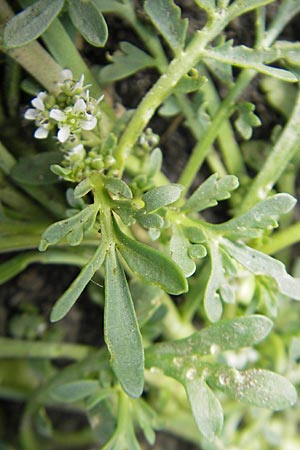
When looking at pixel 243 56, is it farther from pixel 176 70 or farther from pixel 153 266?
pixel 153 266

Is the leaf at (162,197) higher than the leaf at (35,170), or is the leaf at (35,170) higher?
the leaf at (162,197)

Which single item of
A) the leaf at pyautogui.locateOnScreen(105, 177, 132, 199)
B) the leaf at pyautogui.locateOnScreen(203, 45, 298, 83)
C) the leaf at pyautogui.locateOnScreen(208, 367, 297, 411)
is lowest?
the leaf at pyautogui.locateOnScreen(208, 367, 297, 411)

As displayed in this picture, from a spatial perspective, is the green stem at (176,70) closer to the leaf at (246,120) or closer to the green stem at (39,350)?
the leaf at (246,120)

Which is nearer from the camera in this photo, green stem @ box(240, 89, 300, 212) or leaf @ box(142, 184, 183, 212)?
leaf @ box(142, 184, 183, 212)

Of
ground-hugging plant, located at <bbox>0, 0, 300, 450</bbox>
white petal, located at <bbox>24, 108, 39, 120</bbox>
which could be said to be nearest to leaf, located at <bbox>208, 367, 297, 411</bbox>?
ground-hugging plant, located at <bbox>0, 0, 300, 450</bbox>

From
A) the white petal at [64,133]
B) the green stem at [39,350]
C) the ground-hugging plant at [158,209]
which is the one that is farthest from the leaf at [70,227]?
the green stem at [39,350]

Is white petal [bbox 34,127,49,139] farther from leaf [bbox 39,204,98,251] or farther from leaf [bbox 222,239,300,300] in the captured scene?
leaf [bbox 222,239,300,300]
